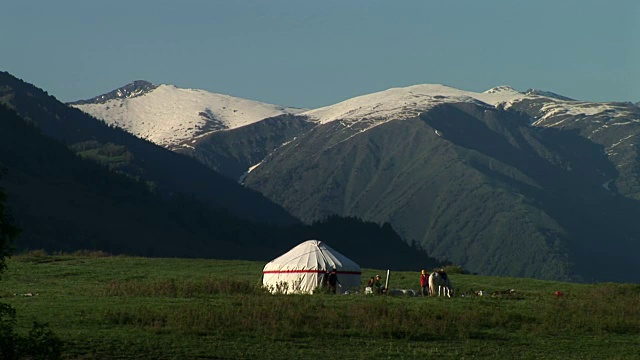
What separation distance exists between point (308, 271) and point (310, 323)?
866 inches

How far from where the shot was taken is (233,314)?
3956cm

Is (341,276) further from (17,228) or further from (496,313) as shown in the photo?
(17,228)

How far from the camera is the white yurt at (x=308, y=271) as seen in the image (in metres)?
60.6

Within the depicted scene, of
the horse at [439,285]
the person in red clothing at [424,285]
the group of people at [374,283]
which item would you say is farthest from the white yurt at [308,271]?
the horse at [439,285]

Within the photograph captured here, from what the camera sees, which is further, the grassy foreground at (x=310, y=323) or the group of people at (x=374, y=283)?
the group of people at (x=374, y=283)

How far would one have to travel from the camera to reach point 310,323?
39094 mm

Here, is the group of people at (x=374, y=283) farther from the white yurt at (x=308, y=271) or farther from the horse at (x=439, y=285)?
the white yurt at (x=308, y=271)

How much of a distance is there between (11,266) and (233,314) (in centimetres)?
3102

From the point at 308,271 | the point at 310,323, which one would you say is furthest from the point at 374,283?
the point at 310,323

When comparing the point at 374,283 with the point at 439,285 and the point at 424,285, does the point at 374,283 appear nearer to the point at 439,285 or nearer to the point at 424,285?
the point at 424,285

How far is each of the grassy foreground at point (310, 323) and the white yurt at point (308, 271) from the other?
7.89 meters

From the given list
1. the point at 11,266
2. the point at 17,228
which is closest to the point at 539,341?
the point at 17,228

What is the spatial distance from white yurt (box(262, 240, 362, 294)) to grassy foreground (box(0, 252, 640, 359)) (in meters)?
7.89

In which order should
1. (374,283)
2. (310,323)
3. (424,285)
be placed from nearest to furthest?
(310,323) < (424,285) < (374,283)
